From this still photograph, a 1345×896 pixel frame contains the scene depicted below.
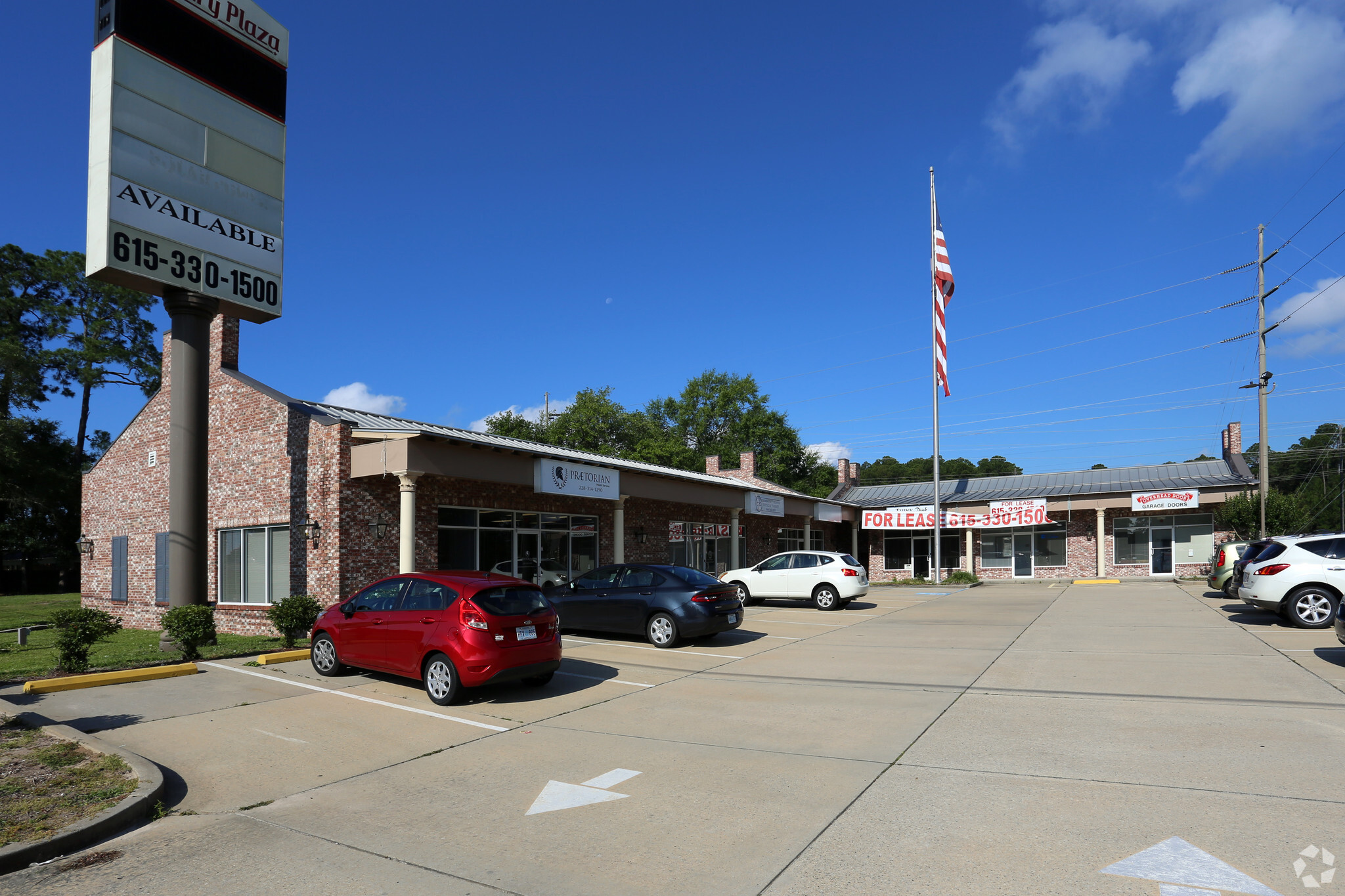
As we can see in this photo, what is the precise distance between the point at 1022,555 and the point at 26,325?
54.1 meters

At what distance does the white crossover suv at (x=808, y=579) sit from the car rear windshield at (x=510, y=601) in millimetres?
11861

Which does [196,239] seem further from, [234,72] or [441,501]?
[441,501]

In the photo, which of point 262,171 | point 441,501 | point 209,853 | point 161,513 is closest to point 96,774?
point 209,853

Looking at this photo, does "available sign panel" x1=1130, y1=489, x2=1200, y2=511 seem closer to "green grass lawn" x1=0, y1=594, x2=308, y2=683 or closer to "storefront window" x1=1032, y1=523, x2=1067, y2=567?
"storefront window" x1=1032, y1=523, x2=1067, y2=567

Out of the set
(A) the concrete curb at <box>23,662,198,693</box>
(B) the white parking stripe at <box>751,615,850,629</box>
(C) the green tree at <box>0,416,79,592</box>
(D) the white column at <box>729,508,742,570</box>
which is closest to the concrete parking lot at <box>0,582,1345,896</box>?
(A) the concrete curb at <box>23,662,198,693</box>

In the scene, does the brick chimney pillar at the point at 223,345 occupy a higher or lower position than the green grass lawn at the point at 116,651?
higher

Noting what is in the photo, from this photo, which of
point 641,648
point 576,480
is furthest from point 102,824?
point 576,480

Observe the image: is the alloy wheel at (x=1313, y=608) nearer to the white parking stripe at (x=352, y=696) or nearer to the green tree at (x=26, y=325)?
the white parking stripe at (x=352, y=696)

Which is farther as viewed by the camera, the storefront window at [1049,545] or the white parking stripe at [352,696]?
the storefront window at [1049,545]

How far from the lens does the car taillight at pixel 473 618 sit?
9.03 meters

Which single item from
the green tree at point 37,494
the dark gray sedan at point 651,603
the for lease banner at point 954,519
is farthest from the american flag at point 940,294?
the green tree at point 37,494

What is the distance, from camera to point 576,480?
1800cm

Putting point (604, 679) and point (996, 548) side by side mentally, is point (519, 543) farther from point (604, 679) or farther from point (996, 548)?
point (996, 548)

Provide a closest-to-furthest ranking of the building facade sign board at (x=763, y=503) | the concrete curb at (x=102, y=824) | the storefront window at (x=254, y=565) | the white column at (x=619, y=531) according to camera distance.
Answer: the concrete curb at (x=102, y=824)
the storefront window at (x=254, y=565)
the white column at (x=619, y=531)
the building facade sign board at (x=763, y=503)
